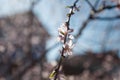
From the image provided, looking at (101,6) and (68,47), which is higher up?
(68,47)

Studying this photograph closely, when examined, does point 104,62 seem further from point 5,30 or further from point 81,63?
point 5,30

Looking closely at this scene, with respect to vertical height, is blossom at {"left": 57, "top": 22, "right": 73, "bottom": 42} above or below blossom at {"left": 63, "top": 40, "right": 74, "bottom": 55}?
above

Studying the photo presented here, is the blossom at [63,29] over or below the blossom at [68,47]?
over

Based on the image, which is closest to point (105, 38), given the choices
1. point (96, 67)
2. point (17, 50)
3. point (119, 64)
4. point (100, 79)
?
point (100, 79)

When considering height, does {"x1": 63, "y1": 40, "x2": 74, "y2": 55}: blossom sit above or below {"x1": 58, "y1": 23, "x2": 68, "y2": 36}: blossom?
below

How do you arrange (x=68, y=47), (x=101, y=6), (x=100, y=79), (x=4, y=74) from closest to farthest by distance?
1. (x=68, y=47)
2. (x=101, y=6)
3. (x=4, y=74)
4. (x=100, y=79)

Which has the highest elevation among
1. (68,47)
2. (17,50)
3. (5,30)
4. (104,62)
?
(68,47)

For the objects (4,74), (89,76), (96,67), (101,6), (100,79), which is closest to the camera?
(101,6)

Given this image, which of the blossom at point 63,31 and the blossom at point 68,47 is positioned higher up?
the blossom at point 63,31
